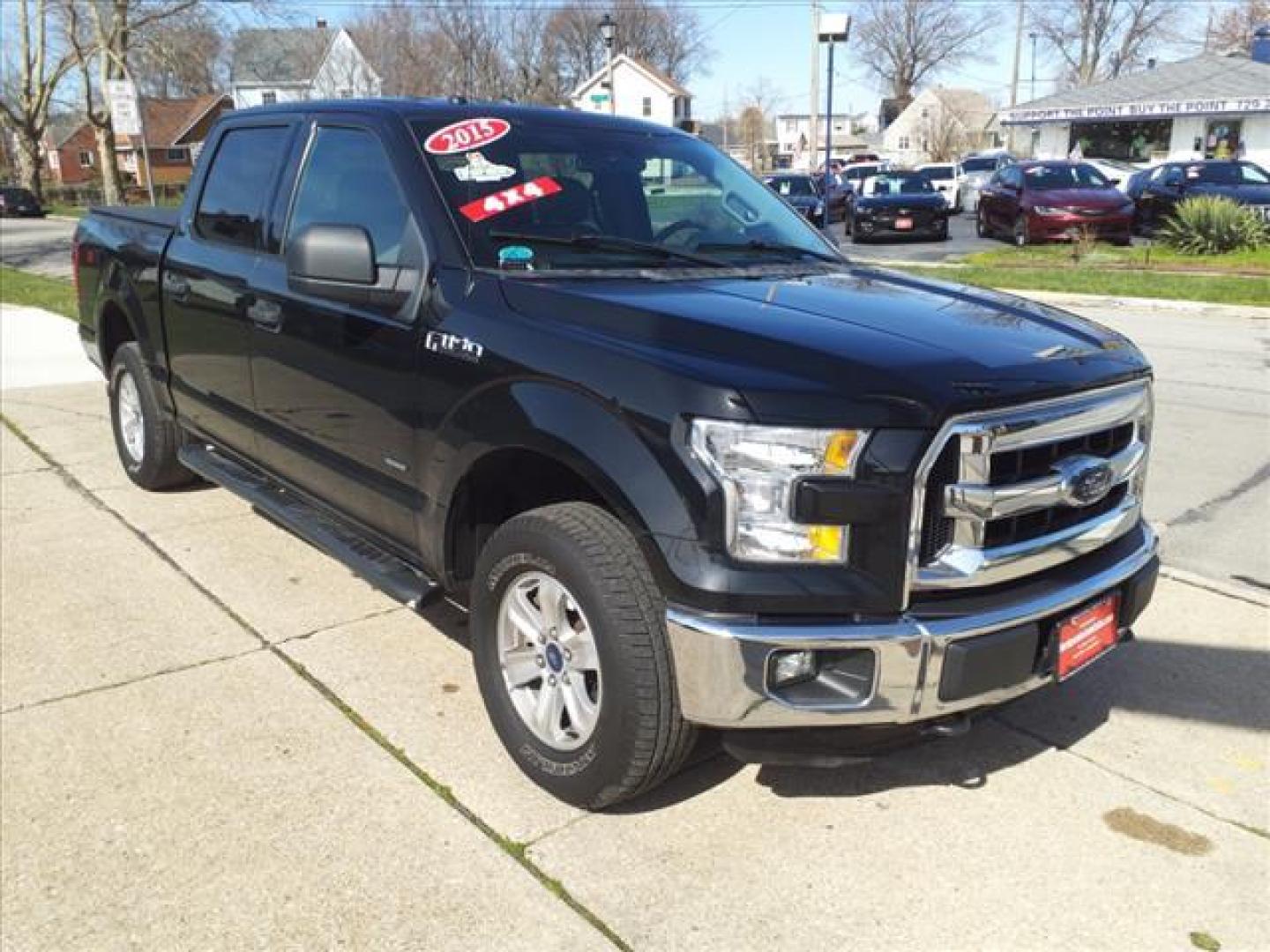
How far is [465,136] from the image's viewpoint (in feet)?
11.8

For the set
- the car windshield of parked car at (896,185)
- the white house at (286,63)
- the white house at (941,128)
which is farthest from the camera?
the white house at (286,63)

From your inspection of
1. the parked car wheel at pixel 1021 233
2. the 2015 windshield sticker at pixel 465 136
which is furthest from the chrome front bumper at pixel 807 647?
the parked car wheel at pixel 1021 233

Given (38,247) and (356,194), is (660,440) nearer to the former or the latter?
(356,194)

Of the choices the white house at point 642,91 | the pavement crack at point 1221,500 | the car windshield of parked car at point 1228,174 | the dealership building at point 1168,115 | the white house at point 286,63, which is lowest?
the pavement crack at point 1221,500

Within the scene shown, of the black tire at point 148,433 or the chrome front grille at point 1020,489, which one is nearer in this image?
the chrome front grille at point 1020,489

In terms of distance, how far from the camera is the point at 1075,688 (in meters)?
3.80

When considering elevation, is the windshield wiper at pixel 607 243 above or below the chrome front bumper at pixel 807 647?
above

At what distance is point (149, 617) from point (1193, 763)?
3738 millimetres

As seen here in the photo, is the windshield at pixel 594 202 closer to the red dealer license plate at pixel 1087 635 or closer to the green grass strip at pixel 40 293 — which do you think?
the red dealer license plate at pixel 1087 635

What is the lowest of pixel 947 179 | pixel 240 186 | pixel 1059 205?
pixel 1059 205

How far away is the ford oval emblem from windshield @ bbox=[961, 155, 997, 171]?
3511cm

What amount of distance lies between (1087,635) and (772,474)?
42.0 inches

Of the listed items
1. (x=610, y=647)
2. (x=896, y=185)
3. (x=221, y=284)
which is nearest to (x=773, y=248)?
(x=610, y=647)

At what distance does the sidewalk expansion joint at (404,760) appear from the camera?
105 inches
